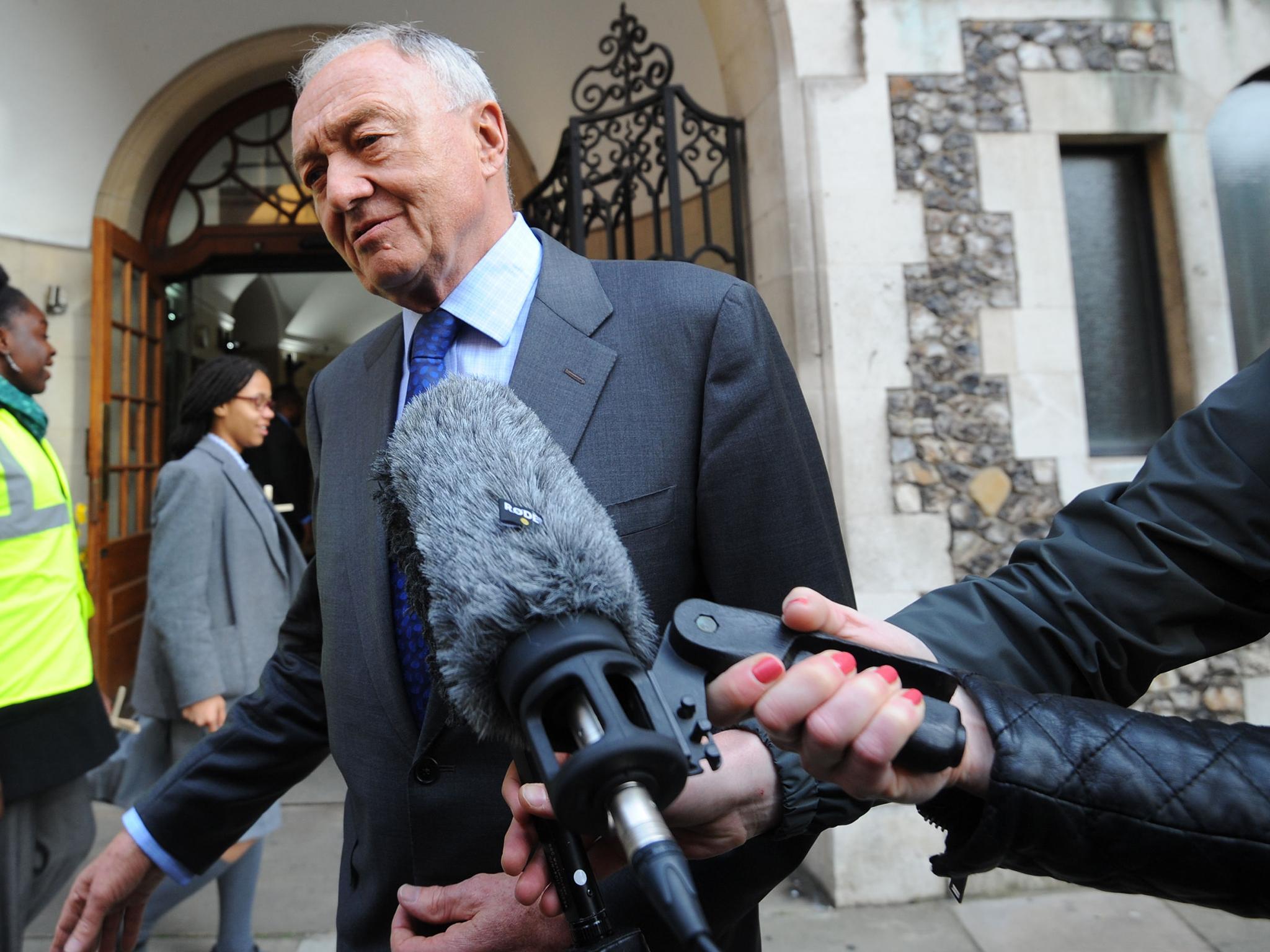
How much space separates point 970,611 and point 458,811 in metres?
0.74

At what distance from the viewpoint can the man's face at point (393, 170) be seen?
1292 mm

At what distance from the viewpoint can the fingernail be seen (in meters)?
0.67

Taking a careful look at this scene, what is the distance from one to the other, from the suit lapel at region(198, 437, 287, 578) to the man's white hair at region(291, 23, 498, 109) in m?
1.89

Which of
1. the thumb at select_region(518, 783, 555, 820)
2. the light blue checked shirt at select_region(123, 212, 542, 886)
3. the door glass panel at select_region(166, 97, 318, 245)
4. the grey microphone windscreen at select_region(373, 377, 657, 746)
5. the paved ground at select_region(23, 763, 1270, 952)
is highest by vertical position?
the door glass panel at select_region(166, 97, 318, 245)

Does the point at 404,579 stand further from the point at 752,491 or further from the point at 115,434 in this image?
the point at 115,434

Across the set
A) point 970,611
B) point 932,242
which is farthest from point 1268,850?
point 932,242

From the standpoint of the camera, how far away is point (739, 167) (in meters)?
3.66

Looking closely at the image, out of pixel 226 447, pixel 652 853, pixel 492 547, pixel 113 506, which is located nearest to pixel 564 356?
pixel 492 547

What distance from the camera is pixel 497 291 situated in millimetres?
1357

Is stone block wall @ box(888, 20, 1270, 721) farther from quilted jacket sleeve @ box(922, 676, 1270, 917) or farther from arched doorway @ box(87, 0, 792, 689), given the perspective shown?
quilted jacket sleeve @ box(922, 676, 1270, 917)

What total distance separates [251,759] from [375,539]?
504 mm

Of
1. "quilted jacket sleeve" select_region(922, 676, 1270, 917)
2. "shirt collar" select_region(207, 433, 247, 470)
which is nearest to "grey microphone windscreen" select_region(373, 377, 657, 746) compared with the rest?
"quilted jacket sleeve" select_region(922, 676, 1270, 917)

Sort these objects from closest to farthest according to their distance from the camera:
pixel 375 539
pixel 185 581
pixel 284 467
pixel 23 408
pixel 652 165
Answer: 1. pixel 375 539
2. pixel 23 408
3. pixel 185 581
4. pixel 652 165
5. pixel 284 467

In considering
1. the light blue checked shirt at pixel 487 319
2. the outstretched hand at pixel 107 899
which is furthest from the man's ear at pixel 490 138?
the outstretched hand at pixel 107 899
